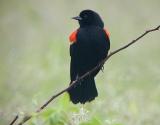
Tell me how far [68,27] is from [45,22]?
617 millimetres

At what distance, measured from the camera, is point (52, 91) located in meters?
9.08

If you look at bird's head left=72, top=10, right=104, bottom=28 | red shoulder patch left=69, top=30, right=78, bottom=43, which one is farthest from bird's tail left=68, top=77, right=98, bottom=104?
bird's head left=72, top=10, right=104, bottom=28

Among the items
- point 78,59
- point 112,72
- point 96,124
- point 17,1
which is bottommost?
point 17,1

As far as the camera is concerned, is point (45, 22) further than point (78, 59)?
Yes

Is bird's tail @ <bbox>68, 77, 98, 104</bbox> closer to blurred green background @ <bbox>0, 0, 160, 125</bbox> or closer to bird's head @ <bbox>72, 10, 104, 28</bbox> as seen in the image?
blurred green background @ <bbox>0, 0, 160, 125</bbox>

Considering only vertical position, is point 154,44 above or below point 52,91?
below

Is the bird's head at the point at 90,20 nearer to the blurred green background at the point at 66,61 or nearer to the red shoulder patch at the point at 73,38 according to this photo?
the red shoulder patch at the point at 73,38

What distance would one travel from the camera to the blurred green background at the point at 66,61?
24.4 feet

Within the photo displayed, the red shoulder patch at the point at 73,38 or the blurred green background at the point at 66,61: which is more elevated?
the red shoulder patch at the point at 73,38

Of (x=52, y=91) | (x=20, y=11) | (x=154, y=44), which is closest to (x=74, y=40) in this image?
(x=52, y=91)

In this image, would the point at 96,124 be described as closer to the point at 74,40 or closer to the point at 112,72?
the point at 74,40

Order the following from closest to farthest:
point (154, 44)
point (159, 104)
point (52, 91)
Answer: point (159, 104)
point (52, 91)
point (154, 44)

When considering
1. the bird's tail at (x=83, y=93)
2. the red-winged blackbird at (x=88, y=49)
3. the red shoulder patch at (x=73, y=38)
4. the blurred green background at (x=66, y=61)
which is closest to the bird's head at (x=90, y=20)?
the red-winged blackbird at (x=88, y=49)

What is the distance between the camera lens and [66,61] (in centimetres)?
1072
